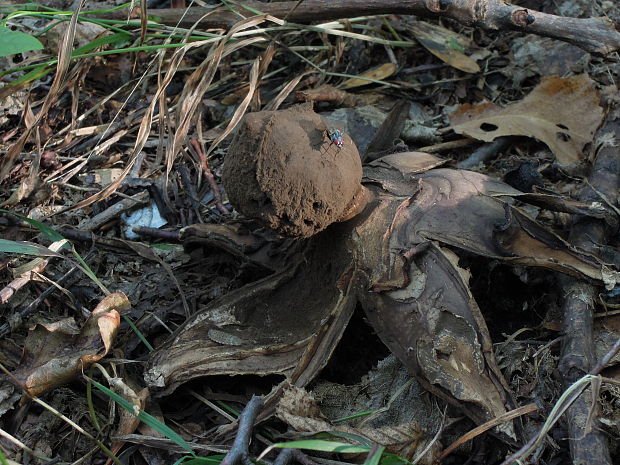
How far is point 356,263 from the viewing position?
1.98 metres

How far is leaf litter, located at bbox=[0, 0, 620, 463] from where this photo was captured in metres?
1.79

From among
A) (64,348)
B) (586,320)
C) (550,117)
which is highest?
(550,117)

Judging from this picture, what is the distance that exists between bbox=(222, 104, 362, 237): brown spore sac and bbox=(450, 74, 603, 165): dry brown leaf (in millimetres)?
1133

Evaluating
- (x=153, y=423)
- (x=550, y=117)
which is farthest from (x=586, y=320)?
(x=153, y=423)

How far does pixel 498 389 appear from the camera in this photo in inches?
67.9

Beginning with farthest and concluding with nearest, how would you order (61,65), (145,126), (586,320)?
(145,126) → (61,65) → (586,320)

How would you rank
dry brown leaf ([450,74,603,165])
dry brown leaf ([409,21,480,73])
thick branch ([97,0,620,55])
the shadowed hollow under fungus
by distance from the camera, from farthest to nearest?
dry brown leaf ([409,21,480,73]) → dry brown leaf ([450,74,603,165]) → thick branch ([97,0,620,55]) → the shadowed hollow under fungus

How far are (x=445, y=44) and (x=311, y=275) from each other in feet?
5.47

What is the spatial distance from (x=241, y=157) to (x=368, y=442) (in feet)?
2.68

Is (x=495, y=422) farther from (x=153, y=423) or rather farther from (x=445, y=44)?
(x=445, y=44)

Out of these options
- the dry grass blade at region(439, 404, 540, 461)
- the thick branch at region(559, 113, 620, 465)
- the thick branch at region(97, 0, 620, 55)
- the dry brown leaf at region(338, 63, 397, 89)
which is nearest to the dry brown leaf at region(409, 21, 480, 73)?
the dry brown leaf at region(338, 63, 397, 89)

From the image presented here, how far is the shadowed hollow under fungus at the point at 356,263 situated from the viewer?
178 cm

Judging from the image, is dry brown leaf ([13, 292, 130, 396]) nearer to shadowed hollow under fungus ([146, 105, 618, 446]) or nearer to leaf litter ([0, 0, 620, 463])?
leaf litter ([0, 0, 620, 463])

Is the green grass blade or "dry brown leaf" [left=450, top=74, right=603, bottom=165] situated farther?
"dry brown leaf" [left=450, top=74, right=603, bottom=165]
